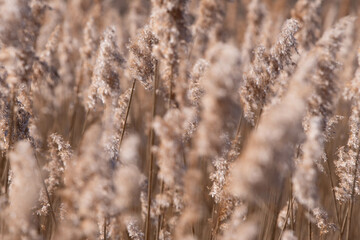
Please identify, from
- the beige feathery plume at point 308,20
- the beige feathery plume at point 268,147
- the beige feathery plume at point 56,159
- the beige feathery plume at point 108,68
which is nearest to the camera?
the beige feathery plume at point 268,147

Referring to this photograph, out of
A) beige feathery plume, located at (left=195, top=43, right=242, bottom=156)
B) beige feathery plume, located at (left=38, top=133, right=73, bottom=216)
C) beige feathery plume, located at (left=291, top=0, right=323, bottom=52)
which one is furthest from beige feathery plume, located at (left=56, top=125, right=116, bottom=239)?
beige feathery plume, located at (left=291, top=0, right=323, bottom=52)

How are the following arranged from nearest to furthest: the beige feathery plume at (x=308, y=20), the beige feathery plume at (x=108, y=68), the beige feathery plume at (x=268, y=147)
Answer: the beige feathery plume at (x=268, y=147)
the beige feathery plume at (x=108, y=68)
the beige feathery plume at (x=308, y=20)

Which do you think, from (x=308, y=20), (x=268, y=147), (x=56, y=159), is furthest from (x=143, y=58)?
(x=308, y=20)

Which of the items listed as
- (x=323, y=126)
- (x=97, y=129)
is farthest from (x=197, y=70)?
(x=97, y=129)

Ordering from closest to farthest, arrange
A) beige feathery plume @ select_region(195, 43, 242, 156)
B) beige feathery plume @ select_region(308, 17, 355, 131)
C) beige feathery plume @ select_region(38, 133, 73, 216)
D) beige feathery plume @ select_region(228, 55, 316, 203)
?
beige feathery plume @ select_region(228, 55, 316, 203) → beige feathery plume @ select_region(195, 43, 242, 156) → beige feathery plume @ select_region(308, 17, 355, 131) → beige feathery plume @ select_region(38, 133, 73, 216)

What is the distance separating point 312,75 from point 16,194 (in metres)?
1.00

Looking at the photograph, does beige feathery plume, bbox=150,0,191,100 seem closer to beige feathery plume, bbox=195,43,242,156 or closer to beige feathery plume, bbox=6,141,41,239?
beige feathery plume, bbox=195,43,242,156

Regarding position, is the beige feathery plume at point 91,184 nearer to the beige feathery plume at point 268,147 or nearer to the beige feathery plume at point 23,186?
the beige feathery plume at point 23,186

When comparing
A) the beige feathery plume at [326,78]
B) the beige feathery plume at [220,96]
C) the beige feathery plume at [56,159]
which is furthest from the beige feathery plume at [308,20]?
the beige feathery plume at [220,96]

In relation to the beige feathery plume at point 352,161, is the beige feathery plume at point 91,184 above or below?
below

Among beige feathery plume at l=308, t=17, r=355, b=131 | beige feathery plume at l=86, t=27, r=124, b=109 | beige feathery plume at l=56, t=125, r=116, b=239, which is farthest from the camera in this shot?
beige feathery plume at l=86, t=27, r=124, b=109

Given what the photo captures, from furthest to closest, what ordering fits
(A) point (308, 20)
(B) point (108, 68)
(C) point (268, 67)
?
(A) point (308, 20), (B) point (108, 68), (C) point (268, 67)

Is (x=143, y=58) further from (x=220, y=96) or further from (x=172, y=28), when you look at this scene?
(x=220, y=96)

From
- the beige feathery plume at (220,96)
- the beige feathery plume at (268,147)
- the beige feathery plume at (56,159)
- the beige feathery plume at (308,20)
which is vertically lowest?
the beige feathery plume at (268,147)
